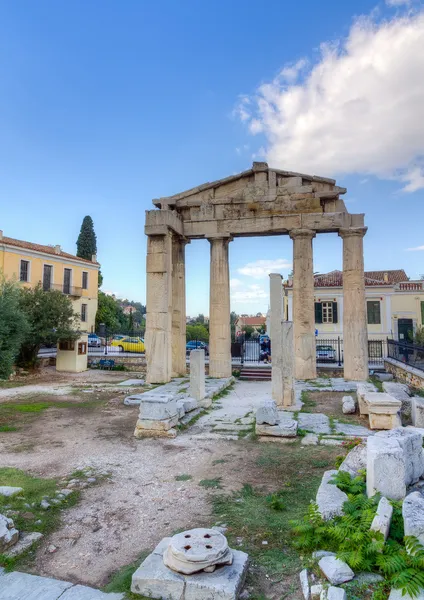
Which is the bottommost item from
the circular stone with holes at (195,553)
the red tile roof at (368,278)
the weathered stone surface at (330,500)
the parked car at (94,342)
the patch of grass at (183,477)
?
the patch of grass at (183,477)

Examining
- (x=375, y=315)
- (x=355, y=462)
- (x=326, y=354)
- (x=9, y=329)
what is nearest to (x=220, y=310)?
(x=9, y=329)

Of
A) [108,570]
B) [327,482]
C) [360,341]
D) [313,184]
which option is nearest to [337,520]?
[327,482]

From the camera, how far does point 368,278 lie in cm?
3080

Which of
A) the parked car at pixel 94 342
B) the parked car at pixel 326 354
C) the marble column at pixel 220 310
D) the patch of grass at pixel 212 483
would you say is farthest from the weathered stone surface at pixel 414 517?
the parked car at pixel 94 342

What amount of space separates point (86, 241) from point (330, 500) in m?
41.8

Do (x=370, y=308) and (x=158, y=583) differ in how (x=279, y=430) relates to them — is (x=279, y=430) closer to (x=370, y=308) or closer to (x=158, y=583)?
(x=158, y=583)

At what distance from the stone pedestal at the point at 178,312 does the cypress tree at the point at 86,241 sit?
2817cm

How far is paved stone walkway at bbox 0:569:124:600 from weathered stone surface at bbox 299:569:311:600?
1.31m

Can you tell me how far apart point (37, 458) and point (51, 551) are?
307 cm

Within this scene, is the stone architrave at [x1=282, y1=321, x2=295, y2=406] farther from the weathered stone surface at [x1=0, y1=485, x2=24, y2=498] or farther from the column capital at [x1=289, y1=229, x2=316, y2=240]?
the weathered stone surface at [x1=0, y1=485, x2=24, y2=498]

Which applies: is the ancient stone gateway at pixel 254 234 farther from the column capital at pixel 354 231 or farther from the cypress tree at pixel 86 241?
the cypress tree at pixel 86 241

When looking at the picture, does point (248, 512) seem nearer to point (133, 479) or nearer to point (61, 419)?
point (133, 479)

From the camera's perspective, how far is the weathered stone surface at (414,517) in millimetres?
2928

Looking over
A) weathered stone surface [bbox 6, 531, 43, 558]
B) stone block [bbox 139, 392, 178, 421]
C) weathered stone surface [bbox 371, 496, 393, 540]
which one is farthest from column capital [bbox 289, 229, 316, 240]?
weathered stone surface [bbox 6, 531, 43, 558]
